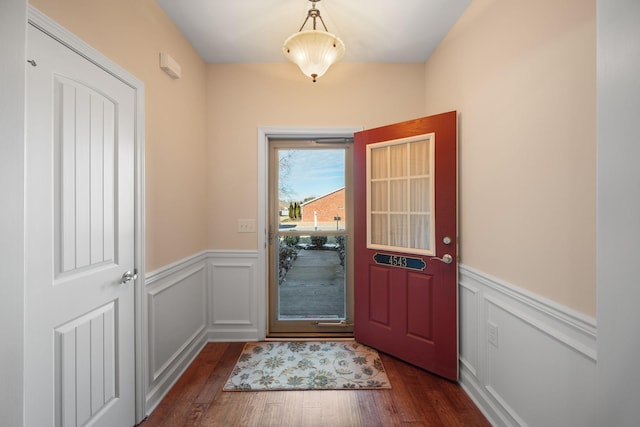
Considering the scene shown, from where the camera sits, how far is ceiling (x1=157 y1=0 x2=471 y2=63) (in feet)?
6.26

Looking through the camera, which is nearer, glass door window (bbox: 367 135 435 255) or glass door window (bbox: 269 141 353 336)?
glass door window (bbox: 367 135 435 255)

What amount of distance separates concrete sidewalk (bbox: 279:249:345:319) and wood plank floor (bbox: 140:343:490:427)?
35.1 inches

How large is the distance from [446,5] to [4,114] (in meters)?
2.40

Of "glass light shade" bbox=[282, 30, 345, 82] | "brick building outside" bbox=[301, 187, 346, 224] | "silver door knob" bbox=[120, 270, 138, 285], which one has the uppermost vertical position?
"glass light shade" bbox=[282, 30, 345, 82]

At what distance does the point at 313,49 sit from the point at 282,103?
0.84 metres

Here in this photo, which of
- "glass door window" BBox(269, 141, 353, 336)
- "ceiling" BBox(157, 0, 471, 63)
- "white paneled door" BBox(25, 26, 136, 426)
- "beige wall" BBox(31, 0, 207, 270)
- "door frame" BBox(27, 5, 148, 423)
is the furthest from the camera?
"glass door window" BBox(269, 141, 353, 336)

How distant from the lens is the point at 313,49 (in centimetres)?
188

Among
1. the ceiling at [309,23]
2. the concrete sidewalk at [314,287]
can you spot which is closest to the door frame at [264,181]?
the concrete sidewalk at [314,287]

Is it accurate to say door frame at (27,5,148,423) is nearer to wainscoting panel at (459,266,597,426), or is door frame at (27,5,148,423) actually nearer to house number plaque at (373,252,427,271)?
house number plaque at (373,252,427,271)

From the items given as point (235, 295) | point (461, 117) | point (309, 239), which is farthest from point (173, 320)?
point (461, 117)

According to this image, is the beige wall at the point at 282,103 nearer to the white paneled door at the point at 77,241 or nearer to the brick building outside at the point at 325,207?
the brick building outside at the point at 325,207

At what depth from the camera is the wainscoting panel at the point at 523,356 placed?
1137 mm

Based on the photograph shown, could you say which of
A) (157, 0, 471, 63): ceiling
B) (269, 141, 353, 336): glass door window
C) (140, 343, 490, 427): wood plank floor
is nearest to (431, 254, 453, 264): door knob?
(140, 343, 490, 427): wood plank floor

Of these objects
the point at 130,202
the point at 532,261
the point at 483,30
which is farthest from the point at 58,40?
the point at 532,261
